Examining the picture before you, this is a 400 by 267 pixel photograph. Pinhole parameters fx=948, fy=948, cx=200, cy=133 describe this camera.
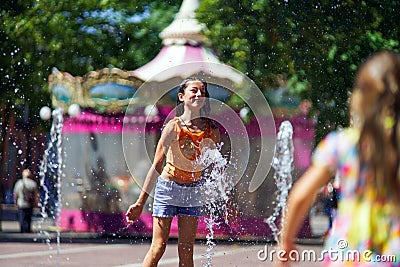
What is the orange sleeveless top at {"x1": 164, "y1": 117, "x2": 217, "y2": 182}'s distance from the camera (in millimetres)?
6242

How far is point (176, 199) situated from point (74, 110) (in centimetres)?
924

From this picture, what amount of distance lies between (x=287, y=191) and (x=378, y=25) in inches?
113

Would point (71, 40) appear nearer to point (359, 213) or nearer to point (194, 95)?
point (194, 95)

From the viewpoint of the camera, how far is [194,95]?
6.45 metres

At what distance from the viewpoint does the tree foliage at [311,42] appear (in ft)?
45.2

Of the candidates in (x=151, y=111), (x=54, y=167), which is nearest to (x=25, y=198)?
(x=54, y=167)

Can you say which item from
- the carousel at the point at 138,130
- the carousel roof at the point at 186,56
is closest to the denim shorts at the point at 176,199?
the carousel at the point at 138,130

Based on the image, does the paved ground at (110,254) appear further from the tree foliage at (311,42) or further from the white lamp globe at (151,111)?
the tree foliage at (311,42)

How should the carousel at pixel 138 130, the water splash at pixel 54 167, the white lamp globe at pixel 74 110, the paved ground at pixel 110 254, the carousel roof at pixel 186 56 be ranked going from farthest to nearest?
the water splash at pixel 54 167, the white lamp globe at pixel 74 110, the carousel at pixel 138 130, the carousel roof at pixel 186 56, the paved ground at pixel 110 254

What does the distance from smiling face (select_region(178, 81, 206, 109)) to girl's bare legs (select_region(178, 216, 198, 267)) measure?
0.77 metres

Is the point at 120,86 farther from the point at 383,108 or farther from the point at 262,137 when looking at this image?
the point at 383,108

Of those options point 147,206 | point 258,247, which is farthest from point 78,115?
point 258,247

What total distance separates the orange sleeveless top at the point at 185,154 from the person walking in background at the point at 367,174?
9.21 feet

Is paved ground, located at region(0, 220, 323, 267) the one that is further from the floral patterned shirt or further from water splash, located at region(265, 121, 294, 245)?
the floral patterned shirt
